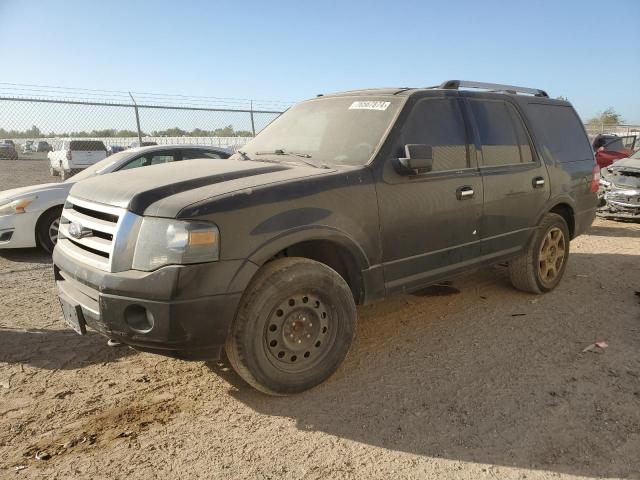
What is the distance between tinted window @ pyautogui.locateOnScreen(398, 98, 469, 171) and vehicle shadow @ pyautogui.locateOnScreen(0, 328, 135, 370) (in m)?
2.71

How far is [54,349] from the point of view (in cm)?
363

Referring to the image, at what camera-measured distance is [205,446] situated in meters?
2.49

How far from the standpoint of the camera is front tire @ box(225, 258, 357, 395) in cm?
272

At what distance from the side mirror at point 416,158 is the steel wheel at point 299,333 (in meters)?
1.10

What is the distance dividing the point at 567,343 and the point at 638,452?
4.58 feet

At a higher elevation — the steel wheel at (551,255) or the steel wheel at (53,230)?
the steel wheel at (53,230)

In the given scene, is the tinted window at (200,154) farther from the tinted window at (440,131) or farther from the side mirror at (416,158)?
the side mirror at (416,158)

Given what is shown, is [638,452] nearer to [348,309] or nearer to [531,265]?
[348,309]

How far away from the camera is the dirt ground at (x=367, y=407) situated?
7.77 feet

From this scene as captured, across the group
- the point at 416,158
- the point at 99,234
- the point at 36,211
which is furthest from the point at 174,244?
the point at 36,211

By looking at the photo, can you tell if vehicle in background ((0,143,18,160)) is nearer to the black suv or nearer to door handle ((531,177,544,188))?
the black suv

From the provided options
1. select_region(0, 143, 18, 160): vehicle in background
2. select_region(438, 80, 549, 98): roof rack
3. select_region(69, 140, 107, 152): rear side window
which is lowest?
select_region(438, 80, 549, 98): roof rack

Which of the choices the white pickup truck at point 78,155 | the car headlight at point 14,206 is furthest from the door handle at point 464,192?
the white pickup truck at point 78,155

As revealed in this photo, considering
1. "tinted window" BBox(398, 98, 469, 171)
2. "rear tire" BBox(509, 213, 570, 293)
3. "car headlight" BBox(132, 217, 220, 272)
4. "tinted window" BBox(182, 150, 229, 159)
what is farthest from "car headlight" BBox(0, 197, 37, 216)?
"rear tire" BBox(509, 213, 570, 293)
